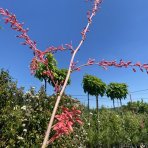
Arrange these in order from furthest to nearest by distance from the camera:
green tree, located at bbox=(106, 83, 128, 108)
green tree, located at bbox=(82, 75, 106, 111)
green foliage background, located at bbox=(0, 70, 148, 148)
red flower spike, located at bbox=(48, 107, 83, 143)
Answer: green tree, located at bbox=(106, 83, 128, 108) → green tree, located at bbox=(82, 75, 106, 111) → green foliage background, located at bbox=(0, 70, 148, 148) → red flower spike, located at bbox=(48, 107, 83, 143)

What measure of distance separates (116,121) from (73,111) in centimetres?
3576

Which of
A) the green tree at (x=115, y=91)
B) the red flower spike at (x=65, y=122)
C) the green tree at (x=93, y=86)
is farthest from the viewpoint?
the green tree at (x=115, y=91)

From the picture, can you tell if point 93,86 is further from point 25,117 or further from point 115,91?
point 25,117

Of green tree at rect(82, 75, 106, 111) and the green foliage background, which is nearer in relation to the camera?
the green foliage background

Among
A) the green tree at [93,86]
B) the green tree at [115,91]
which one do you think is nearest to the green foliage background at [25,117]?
the green tree at [93,86]

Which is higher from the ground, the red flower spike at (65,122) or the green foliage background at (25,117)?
the green foliage background at (25,117)

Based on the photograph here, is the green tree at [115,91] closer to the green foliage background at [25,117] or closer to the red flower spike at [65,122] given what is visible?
the green foliage background at [25,117]

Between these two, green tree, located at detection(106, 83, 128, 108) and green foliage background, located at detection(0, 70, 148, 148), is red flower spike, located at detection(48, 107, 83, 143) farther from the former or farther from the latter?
green tree, located at detection(106, 83, 128, 108)

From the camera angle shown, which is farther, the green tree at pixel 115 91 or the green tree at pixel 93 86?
the green tree at pixel 115 91

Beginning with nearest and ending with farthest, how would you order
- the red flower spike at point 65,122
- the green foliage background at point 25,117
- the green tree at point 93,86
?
the red flower spike at point 65,122, the green foliage background at point 25,117, the green tree at point 93,86

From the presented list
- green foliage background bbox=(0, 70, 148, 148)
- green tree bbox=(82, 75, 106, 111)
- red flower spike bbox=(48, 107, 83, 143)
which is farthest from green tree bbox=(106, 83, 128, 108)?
red flower spike bbox=(48, 107, 83, 143)

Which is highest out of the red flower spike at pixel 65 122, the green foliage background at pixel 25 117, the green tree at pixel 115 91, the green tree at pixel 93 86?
the green tree at pixel 115 91

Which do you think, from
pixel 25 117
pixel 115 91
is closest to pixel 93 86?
pixel 115 91

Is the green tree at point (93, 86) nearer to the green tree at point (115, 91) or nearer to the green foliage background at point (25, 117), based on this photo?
the green tree at point (115, 91)
